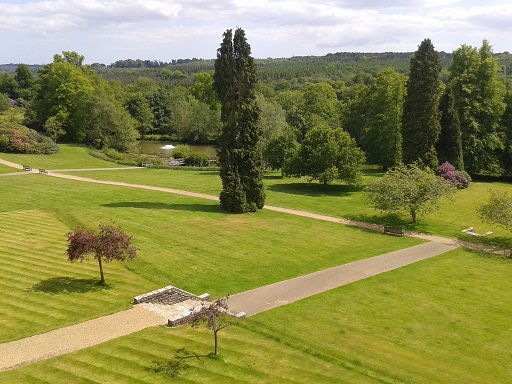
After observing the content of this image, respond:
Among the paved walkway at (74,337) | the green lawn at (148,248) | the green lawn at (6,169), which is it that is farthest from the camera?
the green lawn at (6,169)

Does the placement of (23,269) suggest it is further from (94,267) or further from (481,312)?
(481,312)

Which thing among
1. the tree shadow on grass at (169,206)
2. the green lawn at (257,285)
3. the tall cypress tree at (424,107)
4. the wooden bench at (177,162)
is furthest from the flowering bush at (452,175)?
the wooden bench at (177,162)

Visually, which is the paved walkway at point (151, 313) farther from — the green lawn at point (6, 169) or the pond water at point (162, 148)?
the pond water at point (162, 148)

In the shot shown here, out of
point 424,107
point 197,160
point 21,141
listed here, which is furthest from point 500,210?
point 21,141

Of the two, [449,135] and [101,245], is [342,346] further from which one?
[449,135]

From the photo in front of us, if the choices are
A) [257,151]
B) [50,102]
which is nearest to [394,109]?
[257,151]

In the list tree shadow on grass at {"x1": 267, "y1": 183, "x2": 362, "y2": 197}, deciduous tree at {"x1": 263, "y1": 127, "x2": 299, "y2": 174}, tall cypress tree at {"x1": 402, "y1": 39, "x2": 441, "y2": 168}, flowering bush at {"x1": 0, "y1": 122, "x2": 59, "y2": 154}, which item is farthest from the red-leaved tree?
flowering bush at {"x1": 0, "y1": 122, "x2": 59, "y2": 154}

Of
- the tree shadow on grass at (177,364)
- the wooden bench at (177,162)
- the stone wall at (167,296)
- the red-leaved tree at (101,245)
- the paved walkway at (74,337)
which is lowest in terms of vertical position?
the tree shadow on grass at (177,364)
